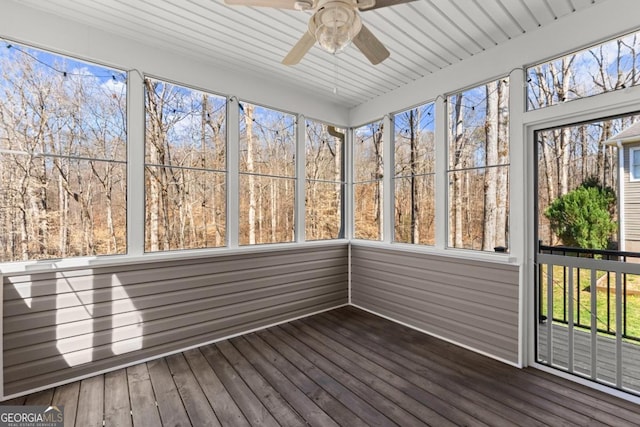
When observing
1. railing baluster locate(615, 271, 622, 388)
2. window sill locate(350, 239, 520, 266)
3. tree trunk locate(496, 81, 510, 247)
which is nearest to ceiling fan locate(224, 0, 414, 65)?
tree trunk locate(496, 81, 510, 247)

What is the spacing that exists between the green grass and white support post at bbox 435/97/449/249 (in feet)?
3.37

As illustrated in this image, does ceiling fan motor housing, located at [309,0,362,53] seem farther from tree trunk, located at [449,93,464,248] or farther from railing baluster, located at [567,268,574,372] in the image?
railing baluster, located at [567,268,574,372]

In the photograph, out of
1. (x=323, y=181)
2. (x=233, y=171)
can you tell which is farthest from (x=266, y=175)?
(x=323, y=181)

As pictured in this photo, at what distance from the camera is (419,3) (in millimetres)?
2393

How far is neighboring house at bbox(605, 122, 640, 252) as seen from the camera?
229 centimetres

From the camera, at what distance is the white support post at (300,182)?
4.18m

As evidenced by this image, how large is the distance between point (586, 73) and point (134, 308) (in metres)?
4.56

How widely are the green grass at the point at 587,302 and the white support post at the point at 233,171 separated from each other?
10.6ft

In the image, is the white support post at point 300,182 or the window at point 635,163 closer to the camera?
the window at point 635,163

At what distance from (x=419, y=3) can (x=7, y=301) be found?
401 centimetres

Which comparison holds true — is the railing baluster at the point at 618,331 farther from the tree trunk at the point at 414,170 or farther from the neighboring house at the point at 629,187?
the tree trunk at the point at 414,170

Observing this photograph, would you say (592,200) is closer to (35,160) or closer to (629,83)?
(629,83)

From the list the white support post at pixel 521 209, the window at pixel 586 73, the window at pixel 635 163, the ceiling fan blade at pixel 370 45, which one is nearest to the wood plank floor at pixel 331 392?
the white support post at pixel 521 209

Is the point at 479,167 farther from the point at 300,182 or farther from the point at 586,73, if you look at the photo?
the point at 300,182
